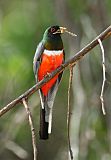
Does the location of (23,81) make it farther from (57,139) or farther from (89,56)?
(57,139)

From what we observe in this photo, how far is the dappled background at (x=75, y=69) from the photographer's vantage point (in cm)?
577

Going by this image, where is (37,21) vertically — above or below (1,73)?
above

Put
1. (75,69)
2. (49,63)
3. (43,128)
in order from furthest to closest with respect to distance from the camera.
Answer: (75,69) < (49,63) < (43,128)

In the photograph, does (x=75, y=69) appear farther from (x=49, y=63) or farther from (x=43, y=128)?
(x=43, y=128)

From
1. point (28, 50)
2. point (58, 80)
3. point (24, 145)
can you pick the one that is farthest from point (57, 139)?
point (58, 80)

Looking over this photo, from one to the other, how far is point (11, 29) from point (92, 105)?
6.02 ft

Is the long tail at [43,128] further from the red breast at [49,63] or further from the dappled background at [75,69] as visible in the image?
the dappled background at [75,69]

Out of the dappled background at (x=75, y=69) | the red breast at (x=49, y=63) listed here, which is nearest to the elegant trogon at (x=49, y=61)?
the red breast at (x=49, y=63)

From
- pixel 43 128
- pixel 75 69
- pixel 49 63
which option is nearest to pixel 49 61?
pixel 49 63

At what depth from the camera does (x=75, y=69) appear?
20.4 feet

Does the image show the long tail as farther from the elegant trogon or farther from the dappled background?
the dappled background

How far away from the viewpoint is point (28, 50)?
707cm

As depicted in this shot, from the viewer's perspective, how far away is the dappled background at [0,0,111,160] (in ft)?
18.9

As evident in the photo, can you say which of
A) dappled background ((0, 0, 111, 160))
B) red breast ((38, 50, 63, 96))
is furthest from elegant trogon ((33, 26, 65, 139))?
dappled background ((0, 0, 111, 160))
